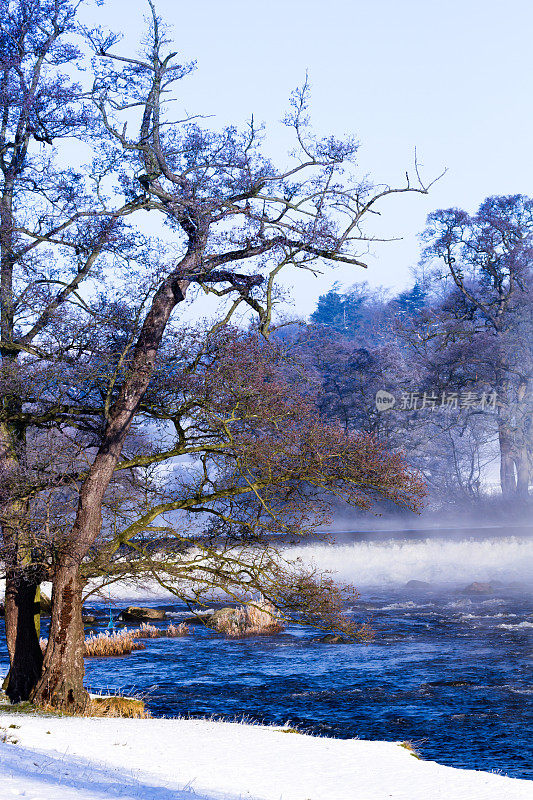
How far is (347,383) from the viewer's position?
4512 cm

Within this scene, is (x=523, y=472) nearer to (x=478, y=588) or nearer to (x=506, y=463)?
(x=506, y=463)

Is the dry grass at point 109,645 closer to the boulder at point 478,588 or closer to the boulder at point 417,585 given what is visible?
the boulder at point 478,588

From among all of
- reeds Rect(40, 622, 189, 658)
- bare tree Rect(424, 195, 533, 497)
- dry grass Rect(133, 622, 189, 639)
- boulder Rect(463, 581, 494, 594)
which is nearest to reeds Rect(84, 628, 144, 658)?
reeds Rect(40, 622, 189, 658)

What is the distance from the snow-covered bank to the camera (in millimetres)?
A: 6691

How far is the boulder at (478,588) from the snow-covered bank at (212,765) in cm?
1711

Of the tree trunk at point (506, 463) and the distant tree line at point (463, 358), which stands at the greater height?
the distant tree line at point (463, 358)

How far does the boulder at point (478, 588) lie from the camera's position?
26062 mm

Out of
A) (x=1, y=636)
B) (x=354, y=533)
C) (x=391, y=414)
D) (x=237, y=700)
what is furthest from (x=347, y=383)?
(x=237, y=700)

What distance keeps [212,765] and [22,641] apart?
19.1 feet

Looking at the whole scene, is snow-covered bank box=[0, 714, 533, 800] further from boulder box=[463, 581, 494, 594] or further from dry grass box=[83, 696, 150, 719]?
boulder box=[463, 581, 494, 594]

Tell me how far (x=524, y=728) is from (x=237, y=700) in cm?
489

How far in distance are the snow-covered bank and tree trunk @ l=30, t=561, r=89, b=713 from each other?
118 centimetres

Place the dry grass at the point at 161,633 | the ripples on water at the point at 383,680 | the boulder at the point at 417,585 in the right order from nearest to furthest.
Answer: the ripples on water at the point at 383,680 < the dry grass at the point at 161,633 < the boulder at the point at 417,585

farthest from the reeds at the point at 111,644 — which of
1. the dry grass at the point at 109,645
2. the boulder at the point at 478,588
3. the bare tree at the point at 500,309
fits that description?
the bare tree at the point at 500,309
